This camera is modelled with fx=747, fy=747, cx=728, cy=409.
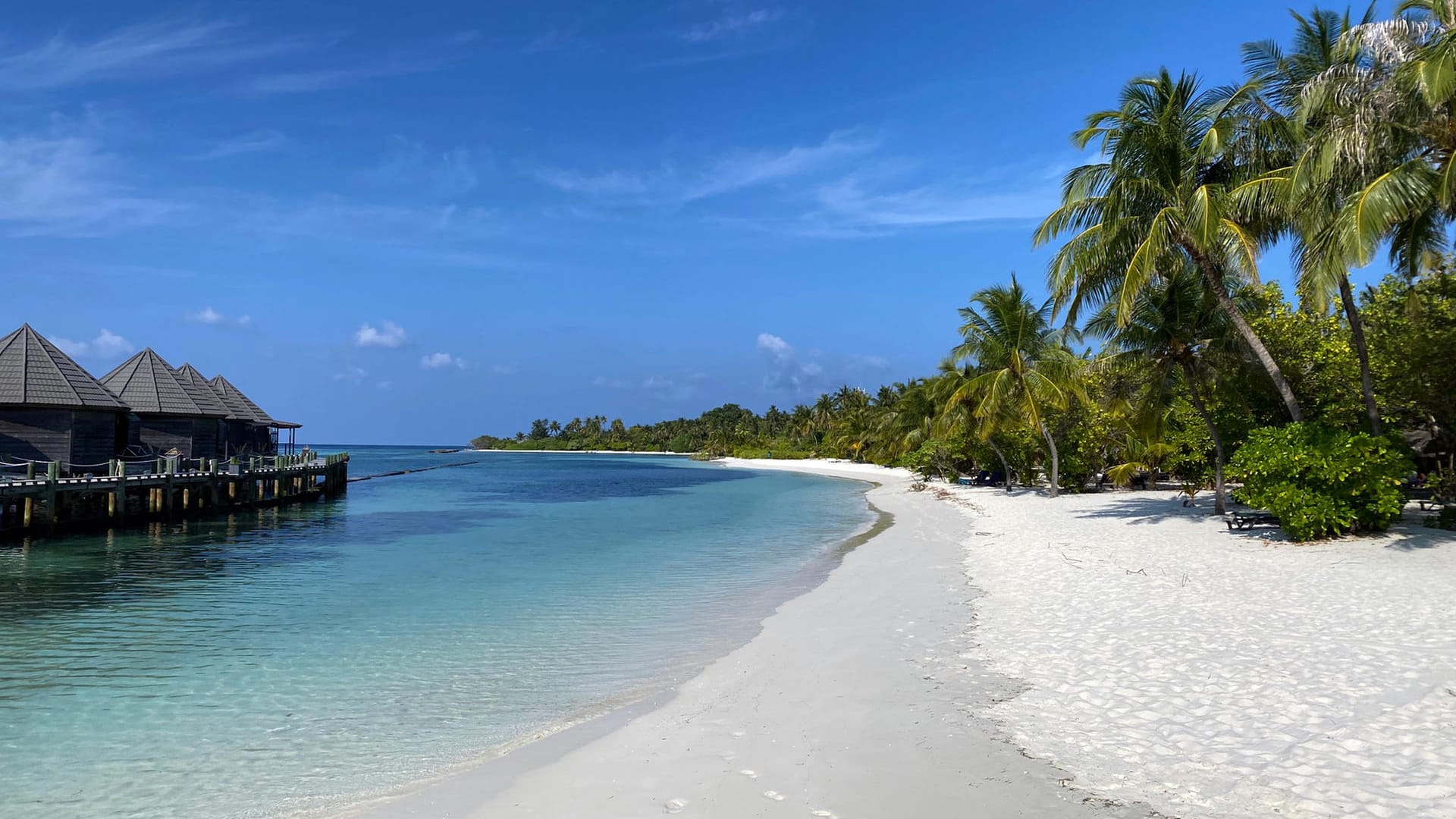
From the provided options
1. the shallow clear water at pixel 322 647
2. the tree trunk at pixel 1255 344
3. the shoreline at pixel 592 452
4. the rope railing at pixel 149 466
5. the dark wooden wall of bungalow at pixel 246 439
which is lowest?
the shoreline at pixel 592 452

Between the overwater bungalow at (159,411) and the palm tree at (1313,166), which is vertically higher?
the palm tree at (1313,166)

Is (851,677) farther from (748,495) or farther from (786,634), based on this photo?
(748,495)

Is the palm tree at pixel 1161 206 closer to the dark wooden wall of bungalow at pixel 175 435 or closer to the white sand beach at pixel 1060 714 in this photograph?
the white sand beach at pixel 1060 714

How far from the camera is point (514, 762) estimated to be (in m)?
5.18

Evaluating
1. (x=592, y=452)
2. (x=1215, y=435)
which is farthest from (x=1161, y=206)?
(x=592, y=452)

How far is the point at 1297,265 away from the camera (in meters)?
13.6

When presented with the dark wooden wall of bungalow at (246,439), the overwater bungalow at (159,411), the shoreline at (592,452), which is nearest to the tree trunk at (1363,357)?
the overwater bungalow at (159,411)

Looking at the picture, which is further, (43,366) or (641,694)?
(43,366)

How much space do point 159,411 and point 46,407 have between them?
5.67m

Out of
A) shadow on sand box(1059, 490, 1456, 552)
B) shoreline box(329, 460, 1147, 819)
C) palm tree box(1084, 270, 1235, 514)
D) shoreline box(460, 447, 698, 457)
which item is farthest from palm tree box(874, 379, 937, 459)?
shoreline box(460, 447, 698, 457)

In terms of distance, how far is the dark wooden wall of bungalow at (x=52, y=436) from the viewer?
2164 cm

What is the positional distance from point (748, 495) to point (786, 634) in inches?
1158

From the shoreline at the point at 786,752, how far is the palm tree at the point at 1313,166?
8.31 meters

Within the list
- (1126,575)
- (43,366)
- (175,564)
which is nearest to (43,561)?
(175,564)
